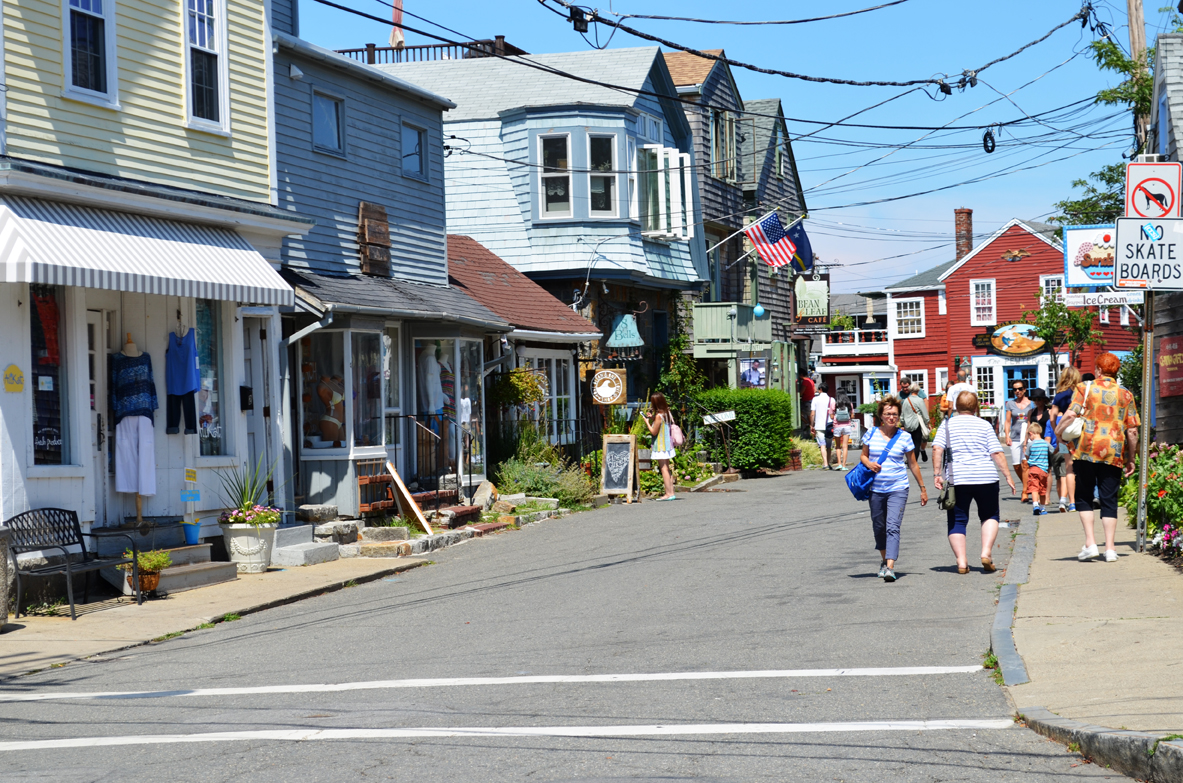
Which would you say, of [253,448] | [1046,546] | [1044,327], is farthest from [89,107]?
[1044,327]

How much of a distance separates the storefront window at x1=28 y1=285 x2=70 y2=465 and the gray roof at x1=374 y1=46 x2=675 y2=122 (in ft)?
48.6

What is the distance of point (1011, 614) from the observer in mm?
9117

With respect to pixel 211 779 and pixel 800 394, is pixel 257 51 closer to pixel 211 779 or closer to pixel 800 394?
pixel 211 779

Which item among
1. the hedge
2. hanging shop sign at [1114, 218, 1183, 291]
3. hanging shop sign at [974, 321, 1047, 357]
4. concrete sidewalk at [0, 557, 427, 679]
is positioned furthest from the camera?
hanging shop sign at [974, 321, 1047, 357]

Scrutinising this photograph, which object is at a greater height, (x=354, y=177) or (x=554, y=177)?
(x=554, y=177)

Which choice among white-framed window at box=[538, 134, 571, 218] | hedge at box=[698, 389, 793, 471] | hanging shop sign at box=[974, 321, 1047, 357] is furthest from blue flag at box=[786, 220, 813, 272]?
hanging shop sign at box=[974, 321, 1047, 357]

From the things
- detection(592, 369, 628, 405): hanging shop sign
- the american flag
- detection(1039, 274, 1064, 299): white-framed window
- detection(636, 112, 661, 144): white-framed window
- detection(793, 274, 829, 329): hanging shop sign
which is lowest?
detection(592, 369, 628, 405): hanging shop sign

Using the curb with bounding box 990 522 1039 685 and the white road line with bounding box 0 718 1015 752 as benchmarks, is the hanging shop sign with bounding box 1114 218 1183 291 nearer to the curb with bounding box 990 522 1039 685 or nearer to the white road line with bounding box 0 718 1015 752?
the curb with bounding box 990 522 1039 685

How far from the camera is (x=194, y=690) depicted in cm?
805

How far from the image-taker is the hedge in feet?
87.3

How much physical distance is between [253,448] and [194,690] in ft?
A: 25.2

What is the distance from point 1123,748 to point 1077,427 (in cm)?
654

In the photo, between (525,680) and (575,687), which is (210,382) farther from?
(575,687)

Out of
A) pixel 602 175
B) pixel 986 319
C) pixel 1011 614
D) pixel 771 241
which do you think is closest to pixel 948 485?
pixel 1011 614
